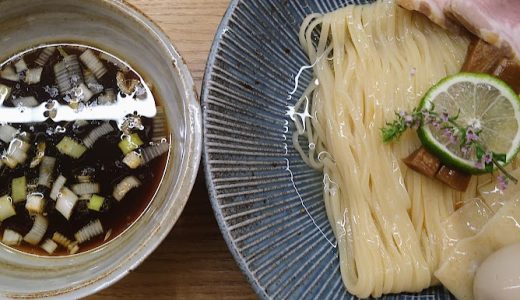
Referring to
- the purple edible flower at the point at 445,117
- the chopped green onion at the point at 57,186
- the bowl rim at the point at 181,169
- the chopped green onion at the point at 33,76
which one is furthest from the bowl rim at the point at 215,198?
the purple edible flower at the point at 445,117

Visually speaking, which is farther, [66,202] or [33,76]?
[33,76]

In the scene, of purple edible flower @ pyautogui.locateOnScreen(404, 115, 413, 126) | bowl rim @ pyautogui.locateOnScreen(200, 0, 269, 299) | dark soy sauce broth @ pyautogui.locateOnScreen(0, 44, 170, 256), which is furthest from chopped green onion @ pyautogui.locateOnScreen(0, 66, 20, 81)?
purple edible flower @ pyautogui.locateOnScreen(404, 115, 413, 126)

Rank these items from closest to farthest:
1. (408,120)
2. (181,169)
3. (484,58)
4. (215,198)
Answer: (181,169) → (215,198) → (408,120) → (484,58)

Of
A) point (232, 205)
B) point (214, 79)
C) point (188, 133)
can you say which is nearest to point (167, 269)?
point (232, 205)

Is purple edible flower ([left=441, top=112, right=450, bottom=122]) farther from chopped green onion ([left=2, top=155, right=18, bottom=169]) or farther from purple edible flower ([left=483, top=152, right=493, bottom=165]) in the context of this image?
chopped green onion ([left=2, top=155, right=18, bottom=169])

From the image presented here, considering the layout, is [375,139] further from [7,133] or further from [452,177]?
[7,133]

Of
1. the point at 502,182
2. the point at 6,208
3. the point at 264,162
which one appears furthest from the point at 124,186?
the point at 502,182

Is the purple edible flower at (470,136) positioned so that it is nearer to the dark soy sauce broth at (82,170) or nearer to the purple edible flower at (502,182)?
the purple edible flower at (502,182)
